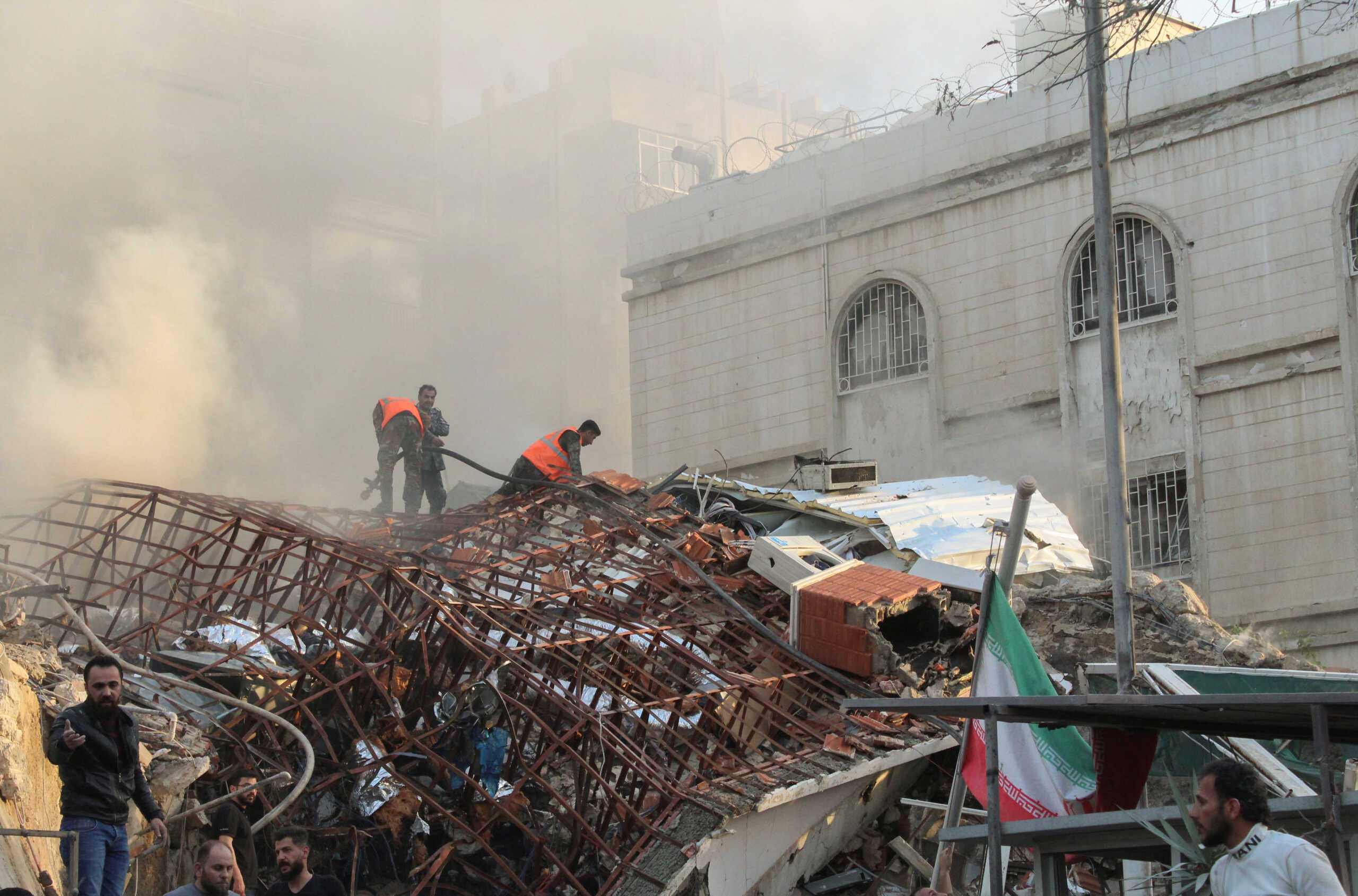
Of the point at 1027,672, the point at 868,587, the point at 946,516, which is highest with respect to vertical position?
the point at 946,516

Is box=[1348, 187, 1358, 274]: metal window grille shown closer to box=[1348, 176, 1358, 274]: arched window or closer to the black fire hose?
box=[1348, 176, 1358, 274]: arched window

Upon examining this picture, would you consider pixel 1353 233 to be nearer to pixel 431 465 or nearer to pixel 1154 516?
pixel 1154 516

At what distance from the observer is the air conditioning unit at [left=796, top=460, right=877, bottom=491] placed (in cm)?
1688

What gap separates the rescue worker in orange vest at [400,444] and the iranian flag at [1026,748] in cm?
972

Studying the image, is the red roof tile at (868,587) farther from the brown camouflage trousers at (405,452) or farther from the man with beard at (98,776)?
the man with beard at (98,776)

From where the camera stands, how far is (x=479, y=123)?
45125mm

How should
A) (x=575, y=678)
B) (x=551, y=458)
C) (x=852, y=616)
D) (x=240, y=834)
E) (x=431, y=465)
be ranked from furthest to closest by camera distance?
(x=431, y=465)
(x=551, y=458)
(x=852, y=616)
(x=575, y=678)
(x=240, y=834)

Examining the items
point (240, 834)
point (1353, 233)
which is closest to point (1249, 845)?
point (240, 834)

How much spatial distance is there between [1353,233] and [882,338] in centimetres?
713

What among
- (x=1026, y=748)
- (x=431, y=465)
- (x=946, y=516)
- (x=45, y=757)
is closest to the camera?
(x=1026, y=748)

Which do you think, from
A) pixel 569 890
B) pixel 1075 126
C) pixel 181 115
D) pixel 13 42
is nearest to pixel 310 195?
pixel 181 115

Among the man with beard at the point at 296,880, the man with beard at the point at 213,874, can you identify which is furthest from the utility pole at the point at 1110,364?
the man with beard at the point at 213,874

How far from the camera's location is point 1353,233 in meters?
18.8

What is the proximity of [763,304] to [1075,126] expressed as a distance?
592 cm
